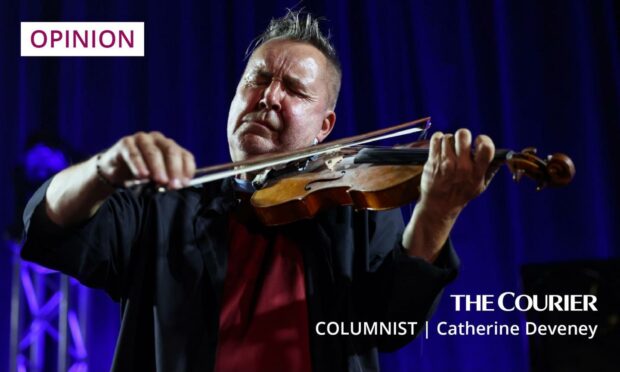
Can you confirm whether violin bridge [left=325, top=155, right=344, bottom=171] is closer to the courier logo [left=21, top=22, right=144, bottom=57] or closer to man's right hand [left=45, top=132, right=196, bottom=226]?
man's right hand [left=45, top=132, right=196, bottom=226]

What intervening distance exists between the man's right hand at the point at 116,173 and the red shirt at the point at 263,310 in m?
0.26

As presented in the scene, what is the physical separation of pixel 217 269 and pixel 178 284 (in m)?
0.06

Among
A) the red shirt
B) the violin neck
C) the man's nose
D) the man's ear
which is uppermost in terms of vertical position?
the man's nose

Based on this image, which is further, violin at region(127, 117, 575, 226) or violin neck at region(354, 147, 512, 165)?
violin neck at region(354, 147, 512, 165)

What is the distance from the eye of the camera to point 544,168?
99 cm

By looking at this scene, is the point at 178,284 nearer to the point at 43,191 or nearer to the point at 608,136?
the point at 43,191

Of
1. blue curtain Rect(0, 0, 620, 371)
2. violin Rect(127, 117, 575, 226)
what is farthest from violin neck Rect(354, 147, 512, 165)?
blue curtain Rect(0, 0, 620, 371)

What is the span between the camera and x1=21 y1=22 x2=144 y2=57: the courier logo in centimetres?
240

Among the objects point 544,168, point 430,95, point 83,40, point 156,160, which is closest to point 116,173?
point 156,160

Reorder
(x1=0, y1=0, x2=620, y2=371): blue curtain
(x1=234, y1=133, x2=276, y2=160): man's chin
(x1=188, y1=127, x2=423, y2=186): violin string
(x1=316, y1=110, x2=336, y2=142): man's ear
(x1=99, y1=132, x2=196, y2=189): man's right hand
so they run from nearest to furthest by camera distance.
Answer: (x1=99, y1=132, x2=196, y2=189): man's right hand, (x1=188, y1=127, x2=423, y2=186): violin string, (x1=234, y1=133, x2=276, y2=160): man's chin, (x1=316, y1=110, x2=336, y2=142): man's ear, (x1=0, y1=0, x2=620, y2=371): blue curtain

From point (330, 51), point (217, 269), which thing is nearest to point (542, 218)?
point (330, 51)

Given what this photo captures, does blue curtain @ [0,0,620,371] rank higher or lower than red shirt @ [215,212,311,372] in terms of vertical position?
higher

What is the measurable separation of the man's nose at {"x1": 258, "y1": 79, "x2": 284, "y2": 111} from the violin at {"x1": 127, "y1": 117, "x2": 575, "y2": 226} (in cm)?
11

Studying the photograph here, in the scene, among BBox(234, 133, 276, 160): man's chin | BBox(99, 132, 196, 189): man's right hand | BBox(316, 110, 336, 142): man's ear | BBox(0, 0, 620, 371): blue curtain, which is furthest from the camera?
BBox(0, 0, 620, 371): blue curtain
